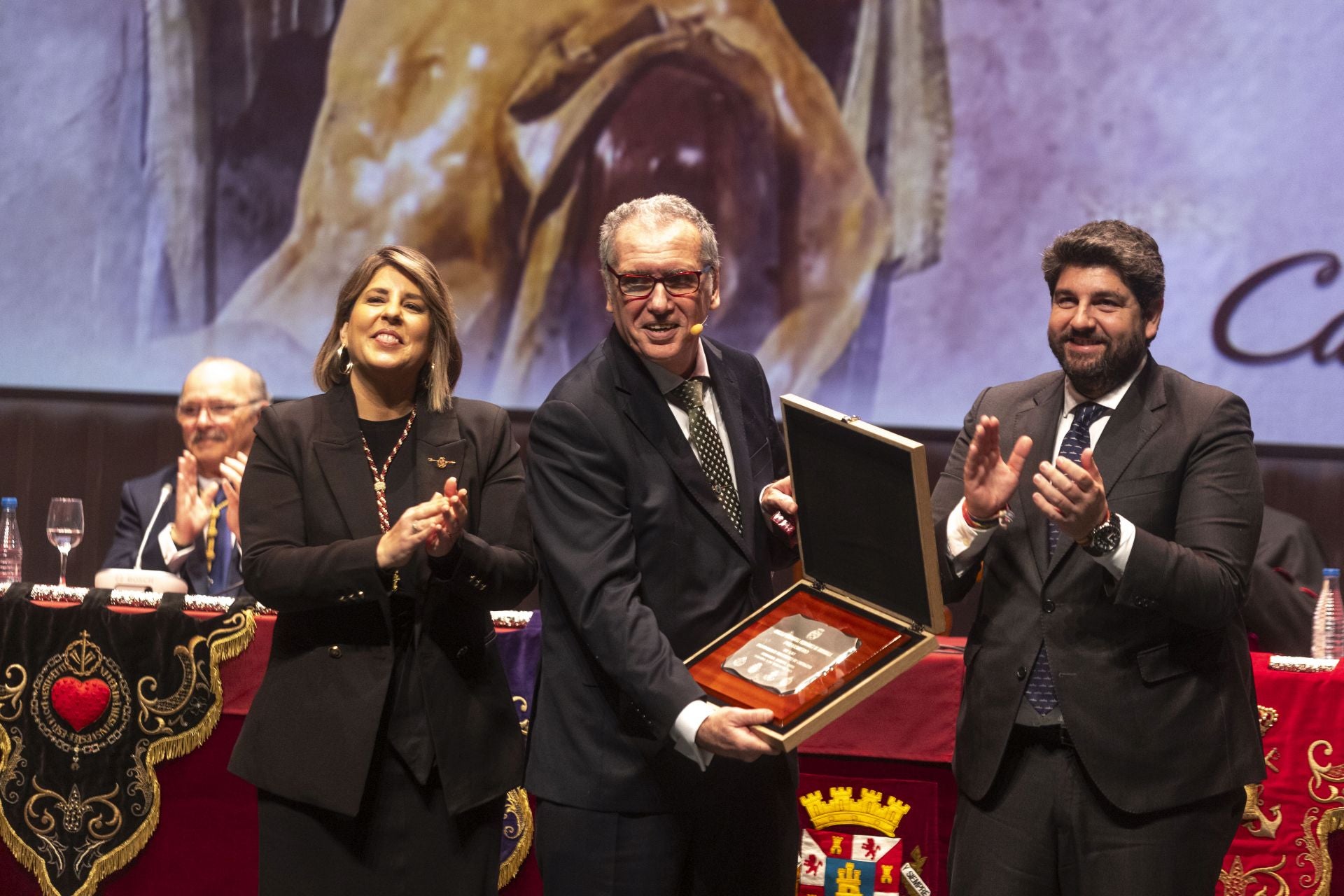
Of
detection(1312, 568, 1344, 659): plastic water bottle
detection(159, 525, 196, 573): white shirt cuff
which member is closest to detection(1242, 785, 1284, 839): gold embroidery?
detection(1312, 568, 1344, 659): plastic water bottle

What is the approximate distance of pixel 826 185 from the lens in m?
5.68

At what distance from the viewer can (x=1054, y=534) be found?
7.16 feet

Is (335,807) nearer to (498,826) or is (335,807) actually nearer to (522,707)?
(498,826)

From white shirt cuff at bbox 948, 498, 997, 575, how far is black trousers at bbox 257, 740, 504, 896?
892 mm

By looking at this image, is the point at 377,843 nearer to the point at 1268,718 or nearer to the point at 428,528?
the point at 428,528

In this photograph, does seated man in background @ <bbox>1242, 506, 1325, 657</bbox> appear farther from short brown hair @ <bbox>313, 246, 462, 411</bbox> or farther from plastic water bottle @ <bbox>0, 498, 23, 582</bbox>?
plastic water bottle @ <bbox>0, 498, 23, 582</bbox>

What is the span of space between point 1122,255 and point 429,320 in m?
1.18

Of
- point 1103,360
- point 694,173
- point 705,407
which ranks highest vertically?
point 694,173

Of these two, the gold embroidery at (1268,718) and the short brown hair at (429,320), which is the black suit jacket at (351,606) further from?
the gold embroidery at (1268,718)

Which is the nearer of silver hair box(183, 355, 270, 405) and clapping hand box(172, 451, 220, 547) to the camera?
clapping hand box(172, 451, 220, 547)

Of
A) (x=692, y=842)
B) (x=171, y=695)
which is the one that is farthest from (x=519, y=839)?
(x=692, y=842)

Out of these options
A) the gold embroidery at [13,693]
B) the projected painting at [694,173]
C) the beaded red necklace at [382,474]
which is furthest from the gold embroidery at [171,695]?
the projected painting at [694,173]

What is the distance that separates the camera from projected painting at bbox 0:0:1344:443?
5.35 meters

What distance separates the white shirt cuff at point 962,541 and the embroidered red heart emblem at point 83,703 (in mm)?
2075
